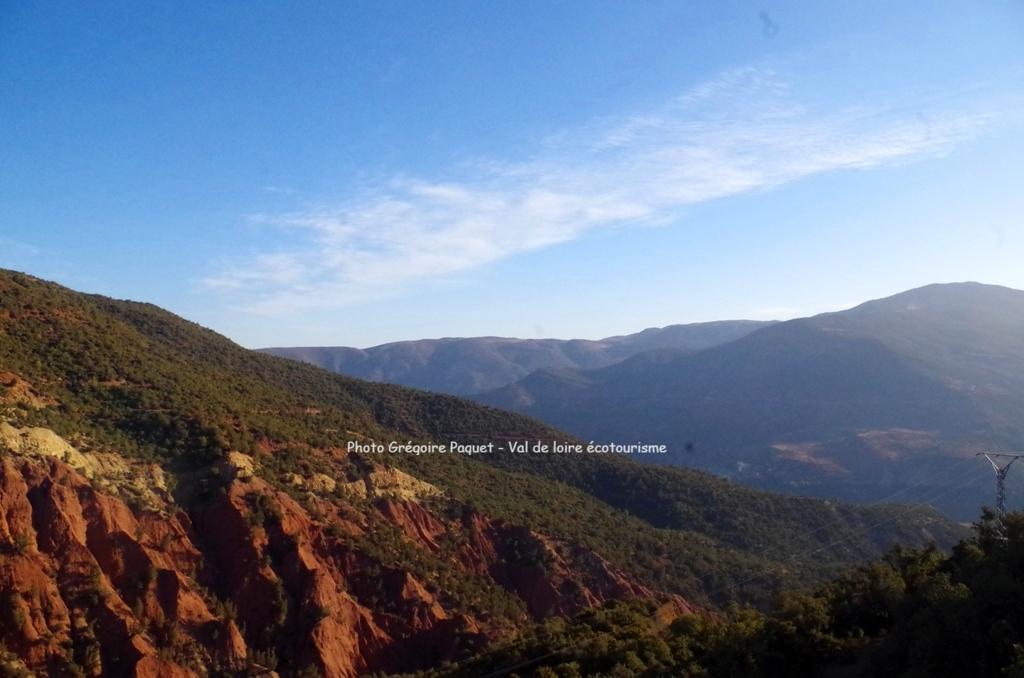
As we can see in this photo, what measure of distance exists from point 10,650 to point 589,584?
23.5 m

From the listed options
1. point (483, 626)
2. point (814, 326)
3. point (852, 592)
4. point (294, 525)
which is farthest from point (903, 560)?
point (814, 326)

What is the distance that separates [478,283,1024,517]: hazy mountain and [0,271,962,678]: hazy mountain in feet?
175

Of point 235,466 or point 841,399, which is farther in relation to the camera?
point 841,399

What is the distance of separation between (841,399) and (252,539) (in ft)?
401

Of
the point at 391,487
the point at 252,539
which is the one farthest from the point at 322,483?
the point at 252,539

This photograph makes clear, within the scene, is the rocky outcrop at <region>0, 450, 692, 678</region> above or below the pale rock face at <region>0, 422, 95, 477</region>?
below

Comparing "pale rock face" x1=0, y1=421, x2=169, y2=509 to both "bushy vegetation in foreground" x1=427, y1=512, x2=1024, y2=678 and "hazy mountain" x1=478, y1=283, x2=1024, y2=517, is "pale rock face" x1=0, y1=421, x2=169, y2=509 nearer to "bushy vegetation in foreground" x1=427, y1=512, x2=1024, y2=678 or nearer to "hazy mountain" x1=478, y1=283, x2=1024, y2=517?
"bushy vegetation in foreground" x1=427, y1=512, x2=1024, y2=678

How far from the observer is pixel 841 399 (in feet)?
412

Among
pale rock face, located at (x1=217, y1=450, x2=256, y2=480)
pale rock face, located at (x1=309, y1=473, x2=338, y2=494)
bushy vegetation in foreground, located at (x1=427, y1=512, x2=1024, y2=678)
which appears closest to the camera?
bushy vegetation in foreground, located at (x1=427, y1=512, x2=1024, y2=678)

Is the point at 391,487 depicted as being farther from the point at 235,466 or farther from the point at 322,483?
the point at 235,466

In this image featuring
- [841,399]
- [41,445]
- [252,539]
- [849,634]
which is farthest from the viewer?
[841,399]

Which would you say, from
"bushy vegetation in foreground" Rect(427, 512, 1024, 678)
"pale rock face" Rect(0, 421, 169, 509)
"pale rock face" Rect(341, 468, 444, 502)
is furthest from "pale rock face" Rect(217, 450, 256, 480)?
"bushy vegetation in foreground" Rect(427, 512, 1024, 678)

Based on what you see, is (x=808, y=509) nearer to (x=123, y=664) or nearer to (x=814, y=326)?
(x=123, y=664)

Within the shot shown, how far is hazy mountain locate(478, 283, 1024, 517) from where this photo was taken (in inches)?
3681
